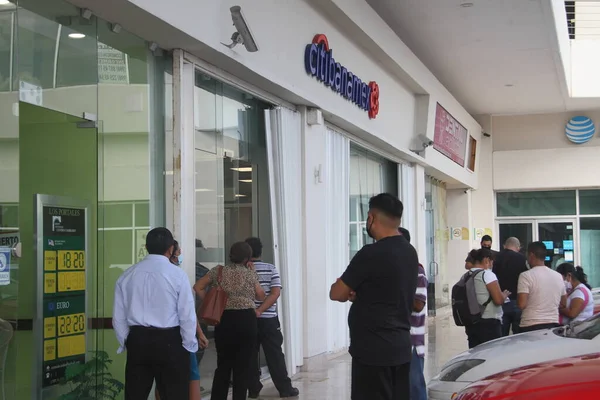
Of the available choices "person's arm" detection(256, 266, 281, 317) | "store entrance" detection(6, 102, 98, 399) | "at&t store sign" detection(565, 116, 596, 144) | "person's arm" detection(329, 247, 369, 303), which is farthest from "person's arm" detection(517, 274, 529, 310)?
"at&t store sign" detection(565, 116, 596, 144)

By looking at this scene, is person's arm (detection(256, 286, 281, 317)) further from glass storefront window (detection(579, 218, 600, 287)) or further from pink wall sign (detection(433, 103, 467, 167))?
glass storefront window (detection(579, 218, 600, 287))

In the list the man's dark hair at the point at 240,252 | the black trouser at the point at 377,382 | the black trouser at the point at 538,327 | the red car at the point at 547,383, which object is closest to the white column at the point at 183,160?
the man's dark hair at the point at 240,252

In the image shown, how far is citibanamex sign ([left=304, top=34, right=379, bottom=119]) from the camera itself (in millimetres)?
9461

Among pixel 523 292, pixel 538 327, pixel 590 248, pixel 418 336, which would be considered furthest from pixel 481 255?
pixel 590 248

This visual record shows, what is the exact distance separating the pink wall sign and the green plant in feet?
36.5

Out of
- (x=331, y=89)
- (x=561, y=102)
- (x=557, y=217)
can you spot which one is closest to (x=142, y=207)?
(x=331, y=89)

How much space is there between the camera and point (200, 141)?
7527 mm

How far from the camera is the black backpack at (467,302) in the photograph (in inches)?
288

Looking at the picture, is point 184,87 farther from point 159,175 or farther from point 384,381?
point 384,381

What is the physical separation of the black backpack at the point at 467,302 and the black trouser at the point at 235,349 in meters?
2.14

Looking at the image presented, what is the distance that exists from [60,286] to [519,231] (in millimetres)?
18057

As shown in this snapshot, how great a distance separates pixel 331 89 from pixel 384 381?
638 centimetres

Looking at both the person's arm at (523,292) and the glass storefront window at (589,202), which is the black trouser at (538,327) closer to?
the person's arm at (523,292)

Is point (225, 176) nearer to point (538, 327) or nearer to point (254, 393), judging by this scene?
point (254, 393)
